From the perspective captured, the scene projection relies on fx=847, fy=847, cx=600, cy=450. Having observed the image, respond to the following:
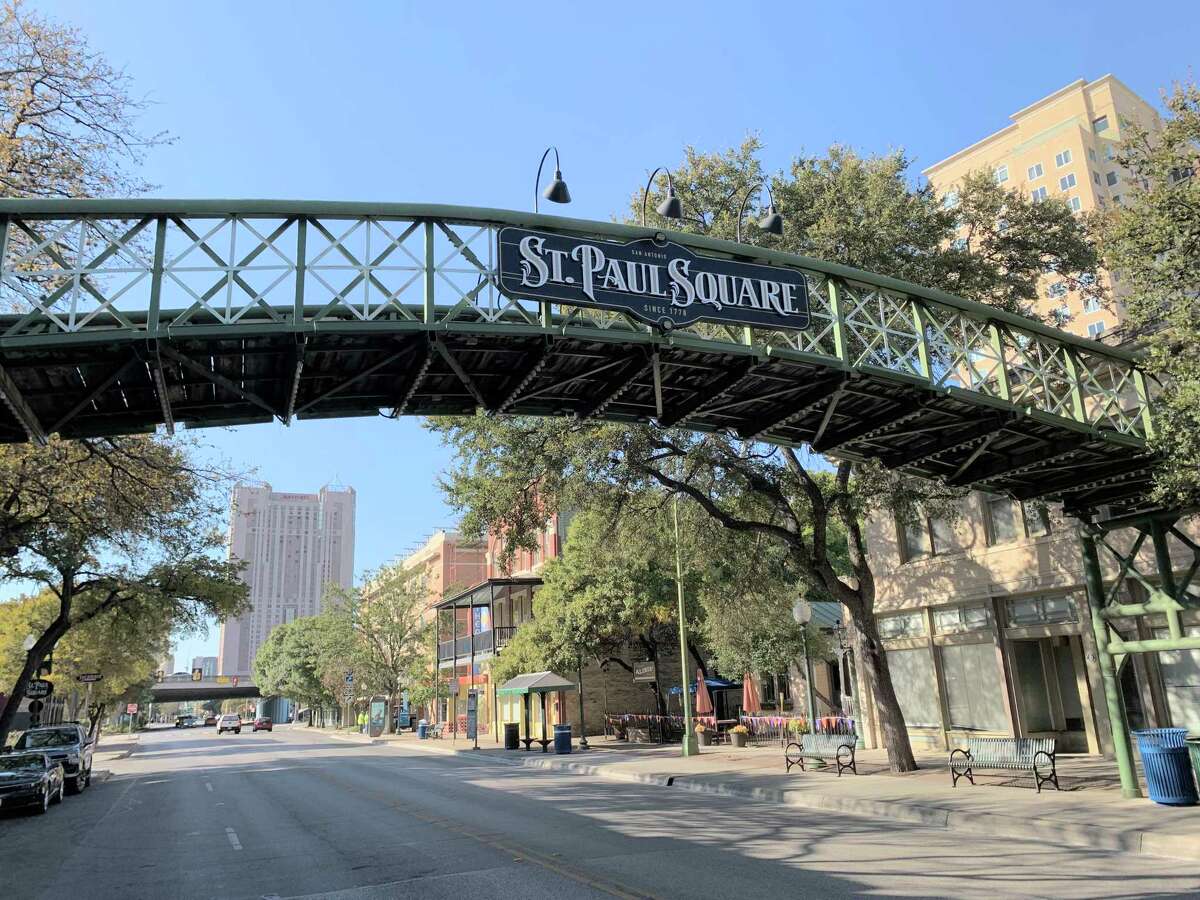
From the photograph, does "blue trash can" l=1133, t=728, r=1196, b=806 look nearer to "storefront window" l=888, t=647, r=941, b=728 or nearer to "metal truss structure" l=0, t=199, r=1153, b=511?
"metal truss structure" l=0, t=199, r=1153, b=511

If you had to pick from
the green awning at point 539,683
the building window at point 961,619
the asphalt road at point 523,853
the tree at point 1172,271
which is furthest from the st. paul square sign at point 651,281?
the green awning at point 539,683

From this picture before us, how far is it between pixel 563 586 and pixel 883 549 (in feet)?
46.9

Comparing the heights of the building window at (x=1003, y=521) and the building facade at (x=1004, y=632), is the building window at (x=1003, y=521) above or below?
above

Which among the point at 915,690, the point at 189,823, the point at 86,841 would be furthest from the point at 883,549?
the point at 86,841

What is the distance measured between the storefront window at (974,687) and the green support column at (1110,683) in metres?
7.15

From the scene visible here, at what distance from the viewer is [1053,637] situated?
66.4ft

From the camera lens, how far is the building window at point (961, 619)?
21.2 meters

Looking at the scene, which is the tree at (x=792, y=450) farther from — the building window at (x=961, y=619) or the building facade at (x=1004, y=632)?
the building window at (x=961, y=619)

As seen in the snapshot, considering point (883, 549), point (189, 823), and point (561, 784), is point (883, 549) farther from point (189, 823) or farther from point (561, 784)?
point (189, 823)

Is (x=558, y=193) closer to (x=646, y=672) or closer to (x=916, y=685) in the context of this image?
(x=916, y=685)

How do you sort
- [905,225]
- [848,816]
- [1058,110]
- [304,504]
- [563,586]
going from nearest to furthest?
[848,816]
[905,225]
[563,586]
[1058,110]
[304,504]

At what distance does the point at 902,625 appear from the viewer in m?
23.9

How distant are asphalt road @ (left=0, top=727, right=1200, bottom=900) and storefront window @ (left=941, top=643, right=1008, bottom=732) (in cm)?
850

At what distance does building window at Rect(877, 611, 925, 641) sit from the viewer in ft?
76.3
